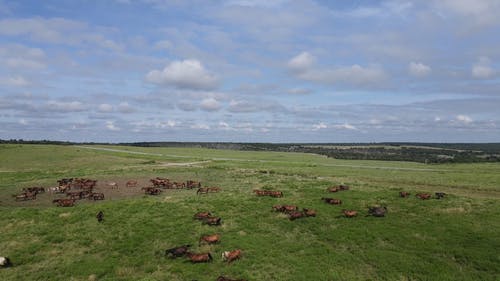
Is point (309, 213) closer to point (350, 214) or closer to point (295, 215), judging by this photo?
point (295, 215)

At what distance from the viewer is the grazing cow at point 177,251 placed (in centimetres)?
1939

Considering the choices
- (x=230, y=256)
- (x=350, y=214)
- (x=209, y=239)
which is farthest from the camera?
(x=350, y=214)

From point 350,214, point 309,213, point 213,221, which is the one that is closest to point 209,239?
point 213,221

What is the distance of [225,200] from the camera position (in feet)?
101

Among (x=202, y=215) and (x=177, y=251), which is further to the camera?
(x=202, y=215)

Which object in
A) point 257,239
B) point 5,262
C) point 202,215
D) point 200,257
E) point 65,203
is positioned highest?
point 65,203

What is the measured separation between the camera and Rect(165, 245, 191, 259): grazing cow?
1939 cm

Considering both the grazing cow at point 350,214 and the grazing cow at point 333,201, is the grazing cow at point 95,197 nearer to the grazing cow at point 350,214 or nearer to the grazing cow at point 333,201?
the grazing cow at point 333,201

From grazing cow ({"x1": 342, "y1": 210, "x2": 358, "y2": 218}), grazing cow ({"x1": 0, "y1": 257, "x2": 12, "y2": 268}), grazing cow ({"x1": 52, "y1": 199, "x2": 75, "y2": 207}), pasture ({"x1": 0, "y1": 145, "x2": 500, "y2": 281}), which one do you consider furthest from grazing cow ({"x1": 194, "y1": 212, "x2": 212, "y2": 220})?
grazing cow ({"x1": 52, "y1": 199, "x2": 75, "y2": 207})

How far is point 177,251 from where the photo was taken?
1947cm

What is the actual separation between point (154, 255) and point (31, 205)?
1656cm

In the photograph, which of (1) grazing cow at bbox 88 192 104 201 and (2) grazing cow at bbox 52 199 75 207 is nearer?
(2) grazing cow at bbox 52 199 75 207

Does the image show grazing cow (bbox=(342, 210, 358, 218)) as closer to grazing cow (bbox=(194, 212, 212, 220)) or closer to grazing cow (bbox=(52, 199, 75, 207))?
grazing cow (bbox=(194, 212, 212, 220))

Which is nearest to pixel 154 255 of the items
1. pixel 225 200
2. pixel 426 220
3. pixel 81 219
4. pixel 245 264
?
pixel 245 264
